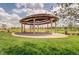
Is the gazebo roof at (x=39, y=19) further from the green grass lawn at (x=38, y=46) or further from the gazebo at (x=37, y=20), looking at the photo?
the green grass lawn at (x=38, y=46)

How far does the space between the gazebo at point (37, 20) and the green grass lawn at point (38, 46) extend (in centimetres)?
14

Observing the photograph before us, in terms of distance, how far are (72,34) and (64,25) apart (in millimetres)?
132

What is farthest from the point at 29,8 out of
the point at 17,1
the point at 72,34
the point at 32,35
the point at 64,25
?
the point at 72,34

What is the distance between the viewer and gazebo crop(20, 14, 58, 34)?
1942 mm

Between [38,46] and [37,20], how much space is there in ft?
0.95

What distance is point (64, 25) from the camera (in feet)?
6.40

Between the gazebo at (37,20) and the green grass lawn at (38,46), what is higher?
the gazebo at (37,20)

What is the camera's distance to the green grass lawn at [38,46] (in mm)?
1894

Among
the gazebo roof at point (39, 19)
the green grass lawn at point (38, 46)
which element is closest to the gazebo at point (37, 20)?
the gazebo roof at point (39, 19)

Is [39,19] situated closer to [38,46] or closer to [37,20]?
[37,20]

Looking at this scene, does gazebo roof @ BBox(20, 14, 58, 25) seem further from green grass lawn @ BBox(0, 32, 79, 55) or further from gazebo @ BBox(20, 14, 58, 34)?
green grass lawn @ BBox(0, 32, 79, 55)

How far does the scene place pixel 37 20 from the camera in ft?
6.44

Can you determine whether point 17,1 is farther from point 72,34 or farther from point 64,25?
point 72,34

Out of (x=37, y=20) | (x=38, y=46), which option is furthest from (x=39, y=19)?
(x=38, y=46)
